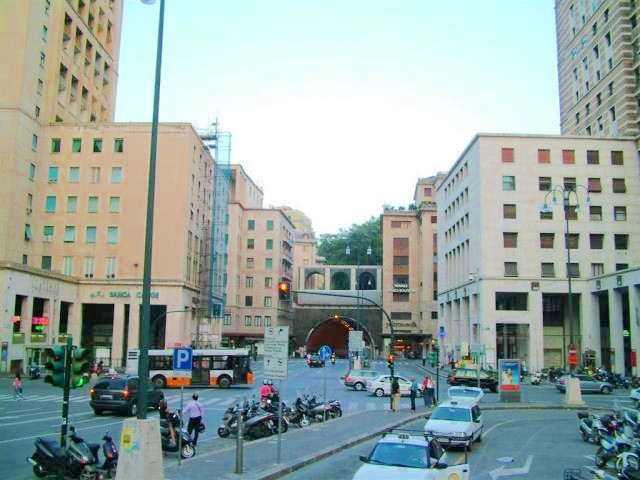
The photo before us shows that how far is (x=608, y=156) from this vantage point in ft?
206

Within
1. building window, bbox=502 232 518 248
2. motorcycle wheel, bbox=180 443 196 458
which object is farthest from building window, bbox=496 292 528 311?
motorcycle wheel, bbox=180 443 196 458

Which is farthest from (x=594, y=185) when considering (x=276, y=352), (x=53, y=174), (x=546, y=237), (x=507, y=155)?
(x=276, y=352)

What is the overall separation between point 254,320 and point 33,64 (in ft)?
173

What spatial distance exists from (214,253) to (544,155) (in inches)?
1490

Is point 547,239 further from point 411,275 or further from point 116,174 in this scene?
point 411,275

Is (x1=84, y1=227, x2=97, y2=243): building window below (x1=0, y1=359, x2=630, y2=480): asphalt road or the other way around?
the other way around

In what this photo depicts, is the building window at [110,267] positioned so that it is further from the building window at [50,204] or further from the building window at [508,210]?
the building window at [508,210]

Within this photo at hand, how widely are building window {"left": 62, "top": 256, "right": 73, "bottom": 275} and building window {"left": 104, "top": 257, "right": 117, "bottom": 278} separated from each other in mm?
3321

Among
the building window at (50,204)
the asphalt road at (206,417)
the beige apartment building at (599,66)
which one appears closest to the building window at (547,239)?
the beige apartment building at (599,66)

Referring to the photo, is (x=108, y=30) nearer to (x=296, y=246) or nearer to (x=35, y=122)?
(x=35, y=122)

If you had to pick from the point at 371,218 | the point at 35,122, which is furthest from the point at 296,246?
the point at 35,122

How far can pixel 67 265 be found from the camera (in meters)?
62.1

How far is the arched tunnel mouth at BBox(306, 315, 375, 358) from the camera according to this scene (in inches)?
4274

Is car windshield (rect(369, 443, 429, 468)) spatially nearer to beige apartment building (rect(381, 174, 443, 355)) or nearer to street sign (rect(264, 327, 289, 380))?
street sign (rect(264, 327, 289, 380))
